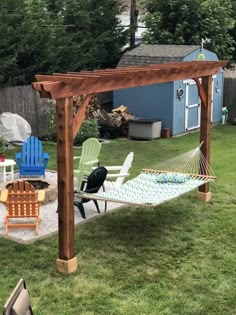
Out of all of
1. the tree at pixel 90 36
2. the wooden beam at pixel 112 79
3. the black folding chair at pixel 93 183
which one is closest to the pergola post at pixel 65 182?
the wooden beam at pixel 112 79

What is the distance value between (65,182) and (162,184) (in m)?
2.59

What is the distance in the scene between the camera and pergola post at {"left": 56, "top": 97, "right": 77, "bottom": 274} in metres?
6.15

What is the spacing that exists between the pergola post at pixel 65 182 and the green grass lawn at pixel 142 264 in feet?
0.59

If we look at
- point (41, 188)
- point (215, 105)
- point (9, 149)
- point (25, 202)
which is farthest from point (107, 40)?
point (25, 202)

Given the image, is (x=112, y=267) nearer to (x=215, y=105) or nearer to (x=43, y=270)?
(x=43, y=270)

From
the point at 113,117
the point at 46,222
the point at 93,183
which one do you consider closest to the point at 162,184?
the point at 93,183

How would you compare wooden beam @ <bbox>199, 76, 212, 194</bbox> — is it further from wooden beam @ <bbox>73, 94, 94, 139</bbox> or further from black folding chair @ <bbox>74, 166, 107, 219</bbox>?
wooden beam @ <bbox>73, 94, 94, 139</bbox>

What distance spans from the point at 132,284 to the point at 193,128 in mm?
11673

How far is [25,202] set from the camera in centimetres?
771

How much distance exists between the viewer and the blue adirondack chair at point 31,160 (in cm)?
1034

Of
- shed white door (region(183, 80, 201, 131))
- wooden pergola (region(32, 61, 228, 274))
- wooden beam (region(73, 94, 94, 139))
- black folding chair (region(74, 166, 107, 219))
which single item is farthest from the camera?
shed white door (region(183, 80, 201, 131))

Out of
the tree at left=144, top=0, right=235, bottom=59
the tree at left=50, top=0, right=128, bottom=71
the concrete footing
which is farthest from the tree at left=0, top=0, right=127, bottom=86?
the concrete footing

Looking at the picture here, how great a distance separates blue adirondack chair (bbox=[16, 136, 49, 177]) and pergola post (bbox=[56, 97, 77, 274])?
3988 millimetres

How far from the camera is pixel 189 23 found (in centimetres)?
1934
